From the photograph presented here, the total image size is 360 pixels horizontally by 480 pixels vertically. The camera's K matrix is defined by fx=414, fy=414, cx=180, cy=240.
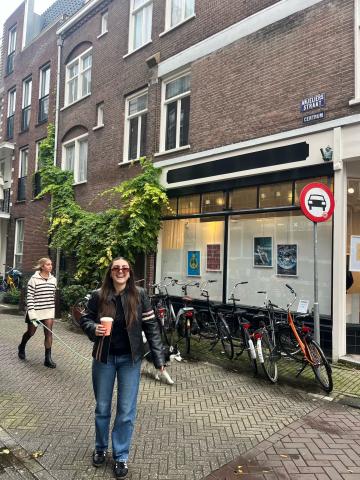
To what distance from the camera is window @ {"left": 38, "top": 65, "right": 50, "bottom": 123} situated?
702 inches

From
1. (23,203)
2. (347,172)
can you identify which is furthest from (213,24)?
(23,203)

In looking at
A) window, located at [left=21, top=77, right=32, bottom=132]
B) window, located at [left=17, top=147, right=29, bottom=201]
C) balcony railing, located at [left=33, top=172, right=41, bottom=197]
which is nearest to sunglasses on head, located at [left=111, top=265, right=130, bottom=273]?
balcony railing, located at [left=33, top=172, right=41, bottom=197]

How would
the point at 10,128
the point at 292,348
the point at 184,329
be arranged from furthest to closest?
1. the point at 10,128
2. the point at 184,329
3. the point at 292,348

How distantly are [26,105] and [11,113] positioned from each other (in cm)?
212

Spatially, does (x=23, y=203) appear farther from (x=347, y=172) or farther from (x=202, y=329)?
(x=347, y=172)

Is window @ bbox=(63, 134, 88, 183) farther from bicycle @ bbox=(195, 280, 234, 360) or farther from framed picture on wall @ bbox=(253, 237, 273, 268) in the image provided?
bicycle @ bbox=(195, 280, 234, 360)

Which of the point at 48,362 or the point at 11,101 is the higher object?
the point at 11,101

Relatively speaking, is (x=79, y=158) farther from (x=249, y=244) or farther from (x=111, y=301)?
(x=111, y=301)

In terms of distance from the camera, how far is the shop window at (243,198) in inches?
354

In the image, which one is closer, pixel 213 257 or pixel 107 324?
pixel 107 324

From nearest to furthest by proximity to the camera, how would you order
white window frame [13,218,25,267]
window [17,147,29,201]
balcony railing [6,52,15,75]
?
window [17,147,29,201]
white window frame [13,218,25,267]
balcony railing [6,52,15,75]

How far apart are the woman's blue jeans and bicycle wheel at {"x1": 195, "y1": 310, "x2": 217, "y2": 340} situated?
440 cm

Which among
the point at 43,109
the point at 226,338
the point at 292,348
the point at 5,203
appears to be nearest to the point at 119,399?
the point at 292,348

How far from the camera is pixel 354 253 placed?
24.9ft
